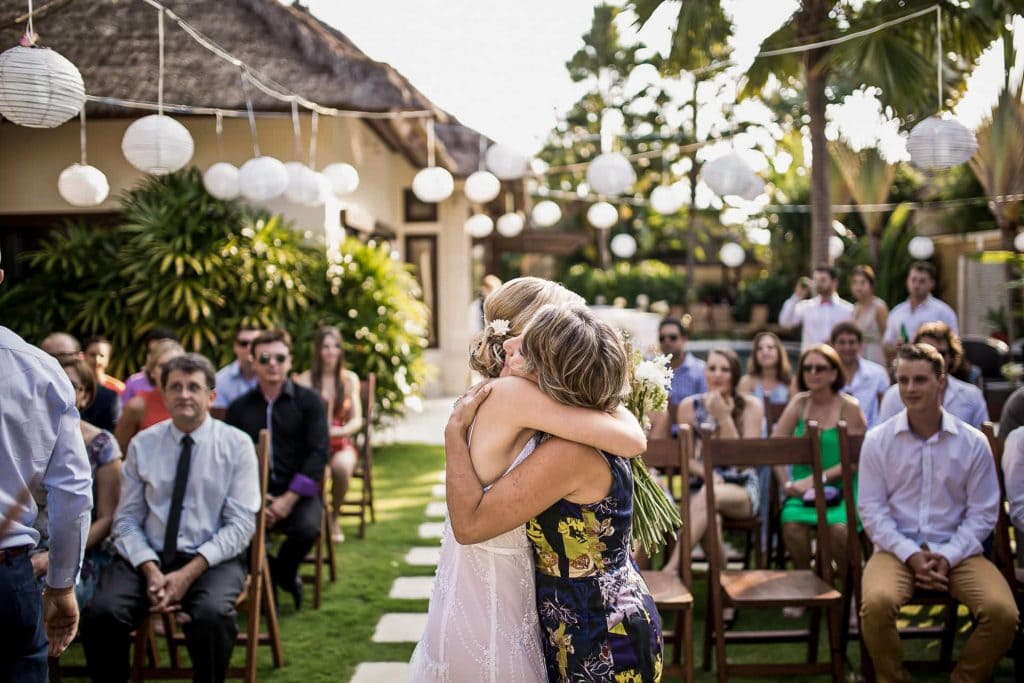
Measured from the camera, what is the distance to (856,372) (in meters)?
6.23

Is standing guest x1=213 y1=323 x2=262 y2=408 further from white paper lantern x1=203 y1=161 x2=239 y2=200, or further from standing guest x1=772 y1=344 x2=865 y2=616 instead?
standing guest x1=772 y1=344 x2=865 y2=616

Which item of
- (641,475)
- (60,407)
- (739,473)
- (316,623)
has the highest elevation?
(60,407)

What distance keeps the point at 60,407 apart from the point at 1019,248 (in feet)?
44.9

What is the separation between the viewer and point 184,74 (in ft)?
30.1

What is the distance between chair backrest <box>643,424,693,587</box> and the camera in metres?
4.18

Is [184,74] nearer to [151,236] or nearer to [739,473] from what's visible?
[151,236]

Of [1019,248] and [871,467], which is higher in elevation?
[1019,248]

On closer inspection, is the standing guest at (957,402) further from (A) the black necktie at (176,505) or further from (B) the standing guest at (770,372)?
(A) the black necktie at (176,505)

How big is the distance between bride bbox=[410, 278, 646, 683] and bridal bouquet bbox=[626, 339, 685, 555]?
54 centimetres

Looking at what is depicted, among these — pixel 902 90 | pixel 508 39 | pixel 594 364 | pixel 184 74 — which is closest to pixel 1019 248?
pixel 902 90

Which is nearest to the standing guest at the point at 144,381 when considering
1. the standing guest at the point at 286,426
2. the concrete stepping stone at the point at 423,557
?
the standing guest at the point at 286,426

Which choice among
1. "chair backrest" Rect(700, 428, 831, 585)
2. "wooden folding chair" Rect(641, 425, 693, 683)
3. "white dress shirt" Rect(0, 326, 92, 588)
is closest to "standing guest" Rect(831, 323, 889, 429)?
"chair backrest" Rect(700, 428, 831, 585)

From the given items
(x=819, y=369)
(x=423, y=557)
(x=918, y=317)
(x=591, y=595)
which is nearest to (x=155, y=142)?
(x=423, y=557)

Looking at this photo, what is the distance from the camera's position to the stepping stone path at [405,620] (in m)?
4.31
